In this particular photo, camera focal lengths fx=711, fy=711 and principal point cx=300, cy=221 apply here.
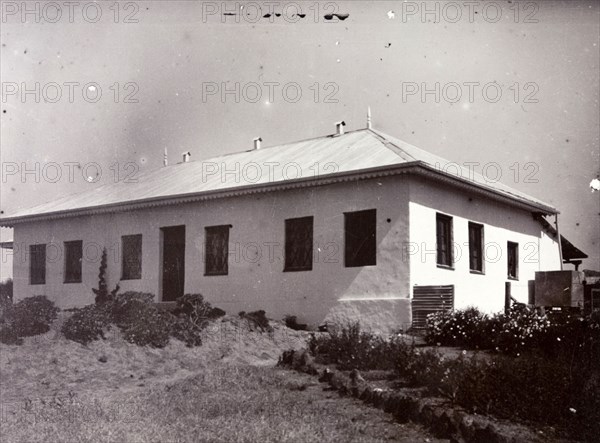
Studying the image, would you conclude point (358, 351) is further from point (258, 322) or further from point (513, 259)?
point (513, 259)

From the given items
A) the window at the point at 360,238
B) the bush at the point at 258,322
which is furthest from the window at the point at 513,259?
the bush at the point at 258,322

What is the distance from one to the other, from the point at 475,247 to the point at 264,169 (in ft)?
19.3

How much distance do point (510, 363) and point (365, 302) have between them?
720cm

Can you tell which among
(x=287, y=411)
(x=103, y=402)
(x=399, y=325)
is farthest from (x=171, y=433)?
(x=399, y=325)

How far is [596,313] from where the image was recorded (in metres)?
11.9

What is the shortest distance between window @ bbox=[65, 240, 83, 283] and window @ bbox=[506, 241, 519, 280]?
1284 cm

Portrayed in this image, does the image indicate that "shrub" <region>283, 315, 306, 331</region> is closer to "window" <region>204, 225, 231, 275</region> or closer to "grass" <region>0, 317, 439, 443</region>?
"window" <region>204, 225, 231, 275</region>

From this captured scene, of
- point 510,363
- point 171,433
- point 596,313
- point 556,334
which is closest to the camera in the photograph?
point 171,433

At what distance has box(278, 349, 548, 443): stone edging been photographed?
675cm

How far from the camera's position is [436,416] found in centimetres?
711

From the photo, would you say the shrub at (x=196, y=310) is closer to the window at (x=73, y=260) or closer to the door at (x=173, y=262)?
the door at (x=173, y=262)

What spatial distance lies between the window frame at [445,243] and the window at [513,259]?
3.65 m

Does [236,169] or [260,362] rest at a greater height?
[236,169]

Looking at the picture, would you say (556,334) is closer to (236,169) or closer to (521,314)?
(521,314)
